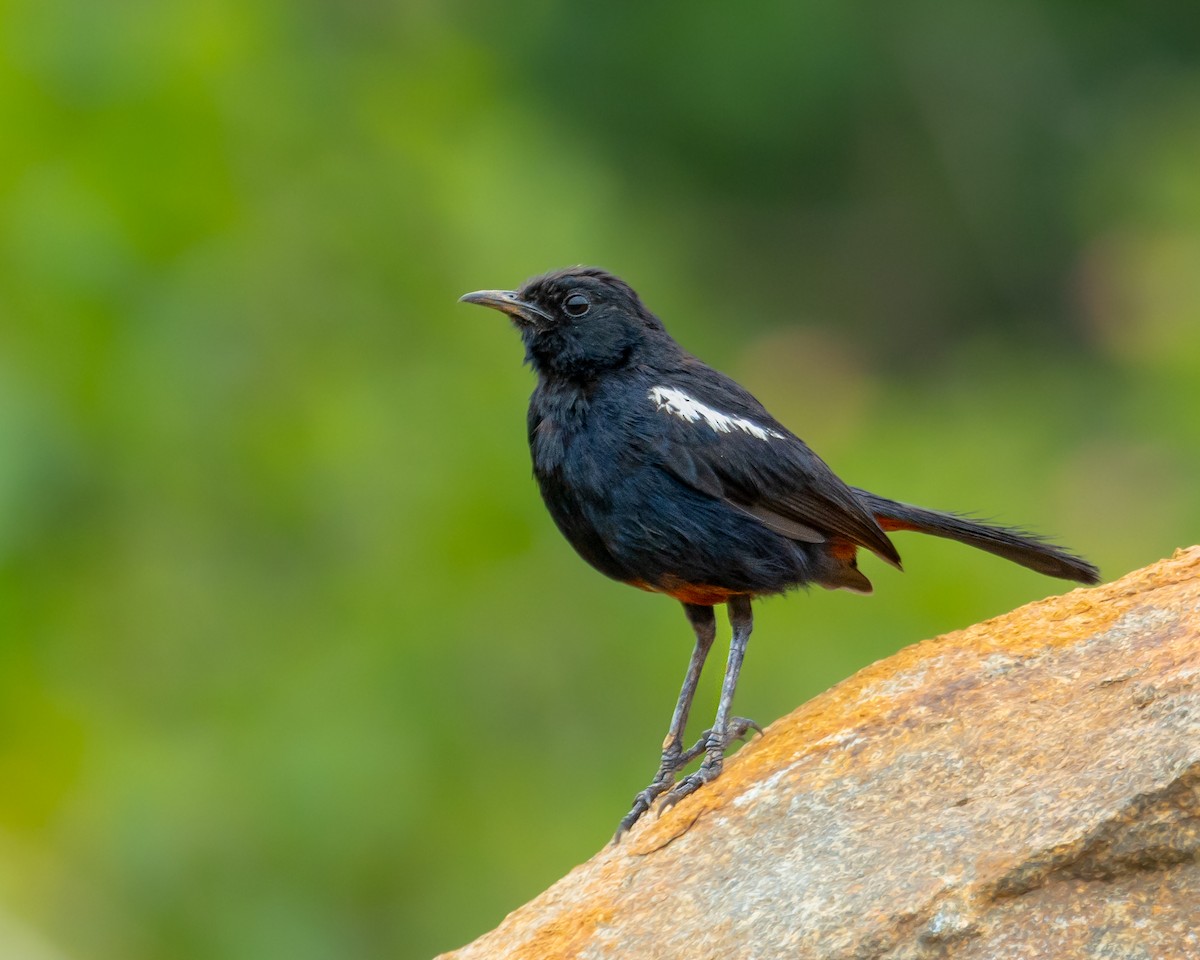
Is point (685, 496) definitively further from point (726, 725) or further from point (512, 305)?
point (512, 305)

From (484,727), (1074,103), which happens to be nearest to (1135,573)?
(484,727)

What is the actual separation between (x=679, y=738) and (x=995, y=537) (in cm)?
111

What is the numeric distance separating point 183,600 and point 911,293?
26.7ft

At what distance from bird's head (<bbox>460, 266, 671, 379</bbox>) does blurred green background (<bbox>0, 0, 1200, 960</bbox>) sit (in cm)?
218

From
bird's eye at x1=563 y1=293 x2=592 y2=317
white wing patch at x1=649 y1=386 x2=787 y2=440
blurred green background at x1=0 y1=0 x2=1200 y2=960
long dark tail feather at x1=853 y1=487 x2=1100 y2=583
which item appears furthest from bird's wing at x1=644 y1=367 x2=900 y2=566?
blurred green background at x1=0 y1=0 x2=1200 y2=960

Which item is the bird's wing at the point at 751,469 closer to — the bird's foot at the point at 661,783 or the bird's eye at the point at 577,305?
the bird's eye at the point at 577,305

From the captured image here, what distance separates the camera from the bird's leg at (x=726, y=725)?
442 centimetres

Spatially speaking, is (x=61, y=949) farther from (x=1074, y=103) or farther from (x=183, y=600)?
(x=1074, y=103)

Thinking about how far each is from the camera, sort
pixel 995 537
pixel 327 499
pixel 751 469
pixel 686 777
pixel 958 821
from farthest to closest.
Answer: pixel 327 499
pixel 995 537
pixel 751 469
pixel 686 777
pixel 958 821

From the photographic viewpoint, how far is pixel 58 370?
298 inches

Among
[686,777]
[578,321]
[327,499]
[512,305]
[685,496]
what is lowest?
[686,777]

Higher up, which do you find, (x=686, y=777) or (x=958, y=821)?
(x=686, y=777)

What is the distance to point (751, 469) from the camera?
4.96m

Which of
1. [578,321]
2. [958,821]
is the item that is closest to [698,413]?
[578,321]
